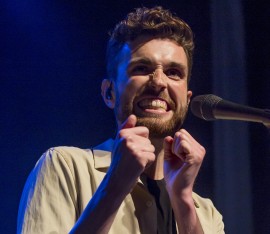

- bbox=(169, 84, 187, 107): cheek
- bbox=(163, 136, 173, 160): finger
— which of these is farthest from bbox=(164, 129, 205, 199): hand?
bbox=(169, 84, 187, 107): cheek

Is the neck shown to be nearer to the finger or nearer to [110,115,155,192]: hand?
the finger

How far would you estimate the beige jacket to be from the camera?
1598 millimetres

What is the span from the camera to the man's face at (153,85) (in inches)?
71.3

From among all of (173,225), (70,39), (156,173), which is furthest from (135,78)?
(70,39)

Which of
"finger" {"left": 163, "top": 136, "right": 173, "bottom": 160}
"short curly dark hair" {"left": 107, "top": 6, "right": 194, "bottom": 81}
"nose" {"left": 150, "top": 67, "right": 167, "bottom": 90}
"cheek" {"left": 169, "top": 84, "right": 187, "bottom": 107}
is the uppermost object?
"short curly dark hair" {"left": 107, "top": 6, "right": 194, "bottom": 81}

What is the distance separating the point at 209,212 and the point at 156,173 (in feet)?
0.93

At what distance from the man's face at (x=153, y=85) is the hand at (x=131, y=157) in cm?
33

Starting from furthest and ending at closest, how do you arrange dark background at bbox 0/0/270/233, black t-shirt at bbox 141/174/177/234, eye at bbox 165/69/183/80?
dark background at bbox 0/0/270/233
eye at bbox 165/69/183/80
black t-shirt at bbox 141/174/177/234

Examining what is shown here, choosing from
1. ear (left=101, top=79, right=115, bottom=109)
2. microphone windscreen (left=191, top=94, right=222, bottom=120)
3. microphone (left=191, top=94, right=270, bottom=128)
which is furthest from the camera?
ear (left=101, top=79, right=115, bottom=109)

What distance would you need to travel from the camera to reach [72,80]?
9.16ft

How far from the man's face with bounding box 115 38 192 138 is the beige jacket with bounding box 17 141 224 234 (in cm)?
19

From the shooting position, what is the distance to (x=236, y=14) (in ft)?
9.57

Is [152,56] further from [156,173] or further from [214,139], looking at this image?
[214,139]

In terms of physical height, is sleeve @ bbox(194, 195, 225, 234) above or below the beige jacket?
below
